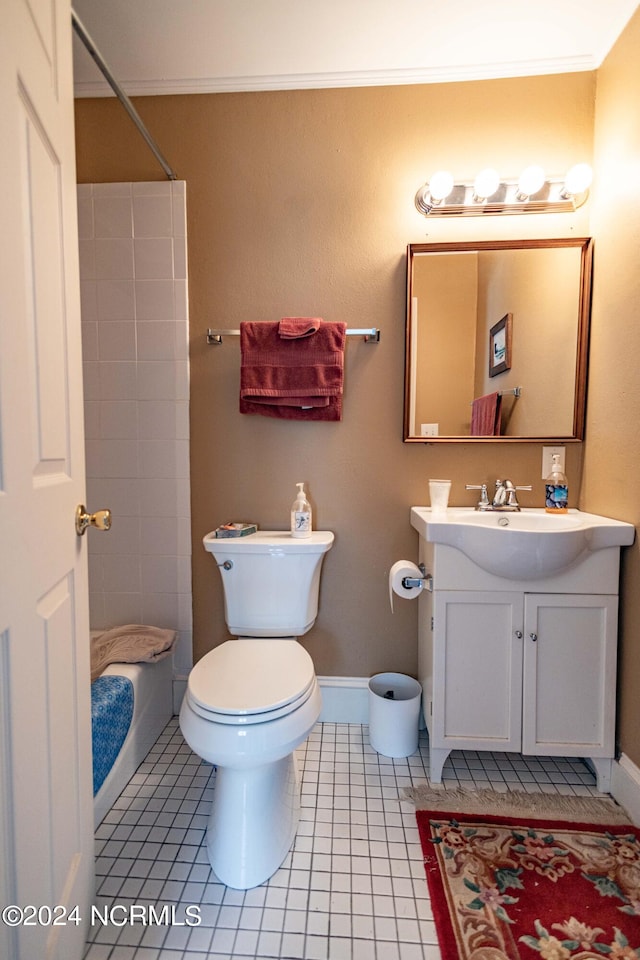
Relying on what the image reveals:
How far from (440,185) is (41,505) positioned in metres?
1.53

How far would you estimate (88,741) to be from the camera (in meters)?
0.95

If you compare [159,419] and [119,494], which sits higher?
[159,419]

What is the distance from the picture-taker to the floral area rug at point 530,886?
0.93 meters

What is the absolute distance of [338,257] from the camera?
5.34 feet

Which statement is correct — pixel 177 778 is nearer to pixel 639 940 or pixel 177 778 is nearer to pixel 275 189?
pixel 639 940

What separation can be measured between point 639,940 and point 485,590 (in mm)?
778

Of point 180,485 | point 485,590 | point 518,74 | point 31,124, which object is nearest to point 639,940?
point 485,590

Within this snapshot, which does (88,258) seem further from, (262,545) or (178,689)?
(178,689)

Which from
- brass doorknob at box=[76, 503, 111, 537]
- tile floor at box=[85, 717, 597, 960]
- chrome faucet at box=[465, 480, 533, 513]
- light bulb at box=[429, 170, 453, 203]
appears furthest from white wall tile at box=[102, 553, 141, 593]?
light bulb at box=[429, 170, 453, 203]

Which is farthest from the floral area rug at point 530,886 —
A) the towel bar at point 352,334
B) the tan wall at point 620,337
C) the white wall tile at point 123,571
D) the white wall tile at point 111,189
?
the white wall tile at point 111,189

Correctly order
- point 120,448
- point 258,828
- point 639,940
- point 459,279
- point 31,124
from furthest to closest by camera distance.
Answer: point 120,448 < point 459,279 < point 258,828 < point 639,940 < point 31,124

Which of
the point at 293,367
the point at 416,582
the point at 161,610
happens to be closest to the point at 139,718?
the point at 161,610

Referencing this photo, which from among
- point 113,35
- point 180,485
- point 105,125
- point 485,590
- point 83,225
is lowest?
point 485,590

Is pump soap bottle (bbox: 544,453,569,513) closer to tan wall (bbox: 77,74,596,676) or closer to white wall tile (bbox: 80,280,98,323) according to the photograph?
tan wall (bbox: 77,74,596,676)
